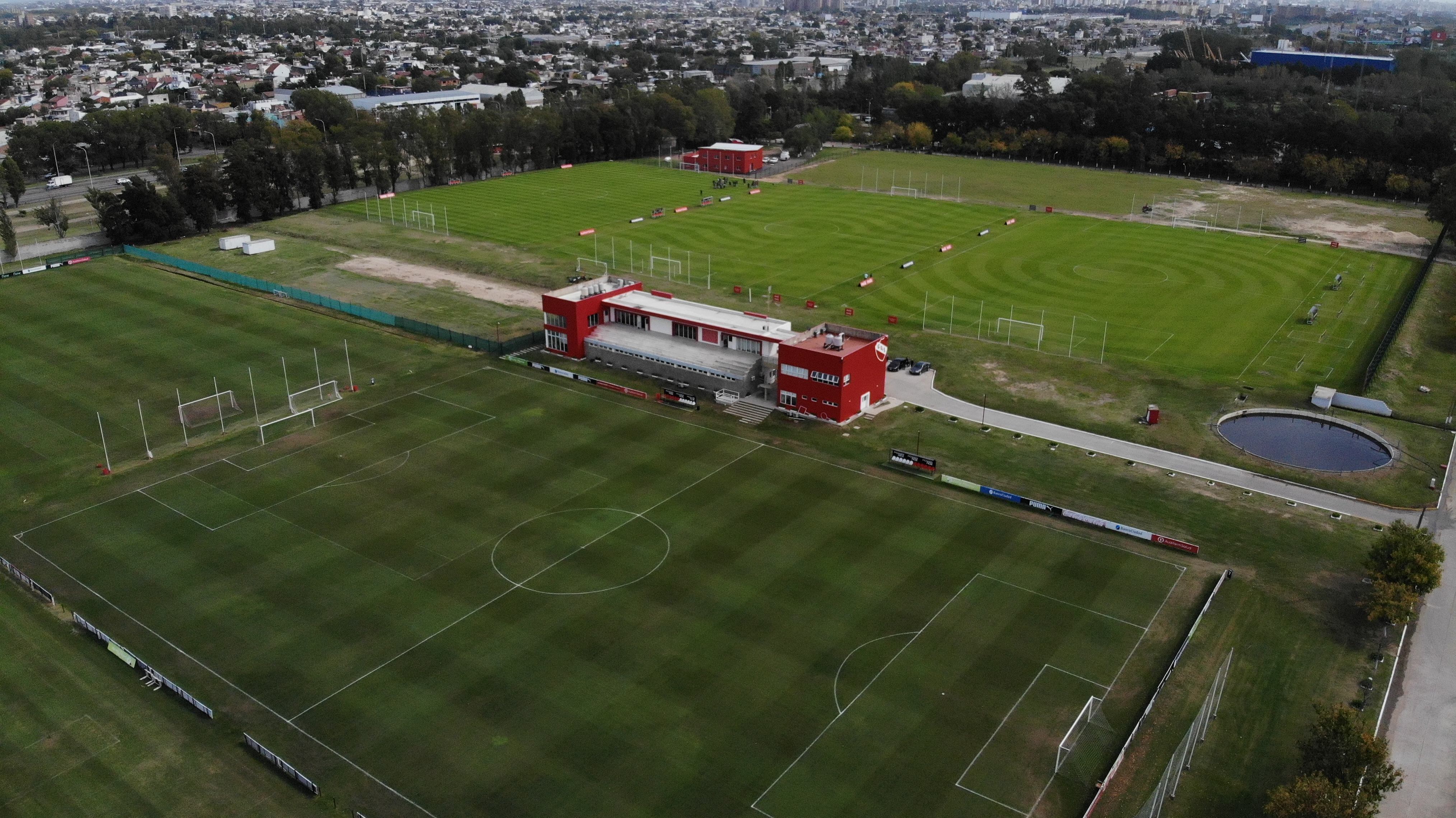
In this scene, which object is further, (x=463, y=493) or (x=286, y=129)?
(x=286, y=129)

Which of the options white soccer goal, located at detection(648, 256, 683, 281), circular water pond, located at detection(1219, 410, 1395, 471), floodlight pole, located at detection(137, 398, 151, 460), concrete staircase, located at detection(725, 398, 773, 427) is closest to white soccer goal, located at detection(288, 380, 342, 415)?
floodlight pole, located at detection(137, 398, 151, 460)

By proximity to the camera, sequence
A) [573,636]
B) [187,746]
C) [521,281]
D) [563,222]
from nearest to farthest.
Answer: [187,746]
[573,636]
[521,281]
[563,222]

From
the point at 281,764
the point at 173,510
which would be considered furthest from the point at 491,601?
the point at 173,510

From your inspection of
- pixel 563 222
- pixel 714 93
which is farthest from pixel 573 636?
pixel 714 93

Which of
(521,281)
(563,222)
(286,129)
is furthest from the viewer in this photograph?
(286,129)

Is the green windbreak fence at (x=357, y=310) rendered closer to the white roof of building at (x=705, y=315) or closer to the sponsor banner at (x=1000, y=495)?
the white roof of building at (x=705, y=315)

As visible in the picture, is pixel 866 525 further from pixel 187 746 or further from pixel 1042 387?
pixel 187 746

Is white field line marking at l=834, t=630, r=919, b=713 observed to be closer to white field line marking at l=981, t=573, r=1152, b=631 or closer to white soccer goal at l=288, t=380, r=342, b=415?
white field line marking at l=981, t=573, r=1152, b=631
